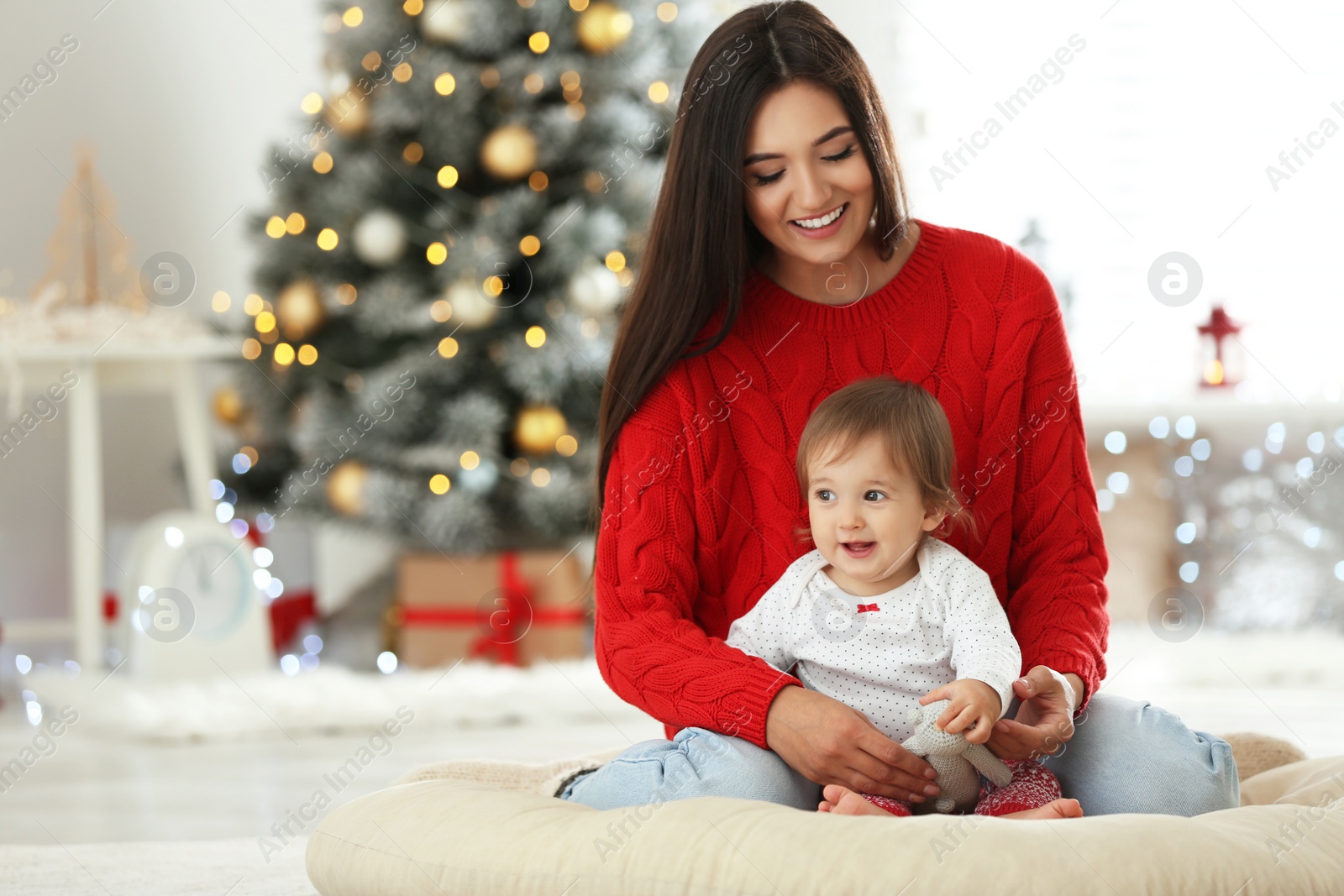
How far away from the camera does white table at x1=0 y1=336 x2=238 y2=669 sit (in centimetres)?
278

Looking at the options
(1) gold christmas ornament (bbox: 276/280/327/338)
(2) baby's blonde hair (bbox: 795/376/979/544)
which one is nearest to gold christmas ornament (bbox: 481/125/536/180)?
(1) gold christmas ornament (bbox: 276/280/327/338)

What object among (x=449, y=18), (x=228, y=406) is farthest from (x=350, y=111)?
(x=228, y=406)

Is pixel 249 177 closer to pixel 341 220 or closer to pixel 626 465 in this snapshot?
pixel 341 220

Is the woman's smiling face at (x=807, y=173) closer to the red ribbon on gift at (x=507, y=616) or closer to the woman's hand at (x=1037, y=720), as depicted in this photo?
the woman's hand at (x=1037, y=720)

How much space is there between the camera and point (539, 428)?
2.83 m

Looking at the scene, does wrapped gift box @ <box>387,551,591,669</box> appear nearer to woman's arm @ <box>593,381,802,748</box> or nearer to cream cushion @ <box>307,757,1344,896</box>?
woman's arm @ <box>593,381,802,748</box>

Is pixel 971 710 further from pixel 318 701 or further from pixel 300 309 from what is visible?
pixel 300 309

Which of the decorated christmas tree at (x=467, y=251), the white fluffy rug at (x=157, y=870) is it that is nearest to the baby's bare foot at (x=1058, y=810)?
the white fluffy rug at (x=157, y=870)

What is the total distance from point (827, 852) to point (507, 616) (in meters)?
1.98

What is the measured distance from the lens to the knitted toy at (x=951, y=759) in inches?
44.0

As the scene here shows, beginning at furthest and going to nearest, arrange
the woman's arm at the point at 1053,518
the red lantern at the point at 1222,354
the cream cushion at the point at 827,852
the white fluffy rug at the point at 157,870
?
the red lantern at the point at 1222,354
the white fluffy rug at the point at 157,870
the woman's arm at the point at 1053,518
the cream cushion at the point at 827,852

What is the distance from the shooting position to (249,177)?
3762mm

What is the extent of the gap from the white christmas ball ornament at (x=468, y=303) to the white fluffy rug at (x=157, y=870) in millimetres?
1350

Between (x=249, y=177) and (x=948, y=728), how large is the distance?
3.21m
